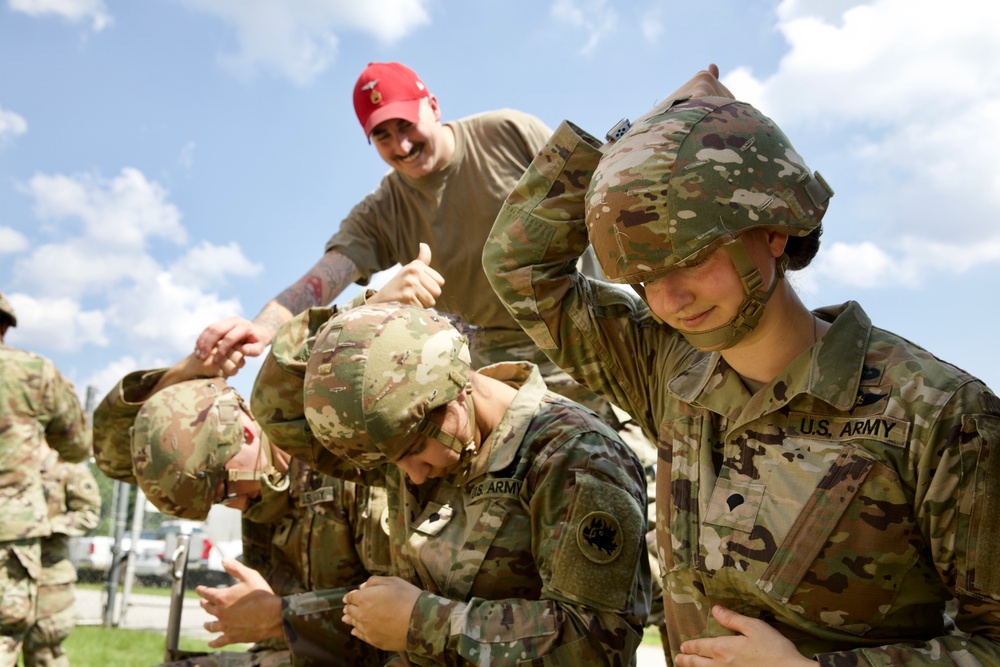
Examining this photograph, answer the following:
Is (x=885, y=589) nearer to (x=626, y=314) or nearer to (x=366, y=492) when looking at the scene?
(x=626, y=314)

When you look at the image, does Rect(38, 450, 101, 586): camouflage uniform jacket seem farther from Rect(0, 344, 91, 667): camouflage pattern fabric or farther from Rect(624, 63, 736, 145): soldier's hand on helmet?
Rect(624, 63, 736, 145): soldier's hand on helmet

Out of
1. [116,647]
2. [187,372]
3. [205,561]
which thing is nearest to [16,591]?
[187,372]

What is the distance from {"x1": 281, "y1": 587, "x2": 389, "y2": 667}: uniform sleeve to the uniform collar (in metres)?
2.01

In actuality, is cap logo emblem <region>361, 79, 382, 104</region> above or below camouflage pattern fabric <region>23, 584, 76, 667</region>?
above

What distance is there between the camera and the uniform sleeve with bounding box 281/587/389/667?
3.91 metres

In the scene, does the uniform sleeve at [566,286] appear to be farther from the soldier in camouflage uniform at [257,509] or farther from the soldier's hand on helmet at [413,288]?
the soldier in camouflage uniform at [257,509]

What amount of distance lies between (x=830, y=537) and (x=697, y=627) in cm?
44

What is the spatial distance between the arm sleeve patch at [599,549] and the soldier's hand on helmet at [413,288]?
930mm

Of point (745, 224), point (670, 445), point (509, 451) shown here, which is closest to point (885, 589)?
point (670, 445)

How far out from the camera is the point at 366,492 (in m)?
4.21

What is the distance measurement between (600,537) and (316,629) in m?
1.46

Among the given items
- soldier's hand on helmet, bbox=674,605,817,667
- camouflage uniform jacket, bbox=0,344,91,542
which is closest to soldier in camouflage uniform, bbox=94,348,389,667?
soldier's hand on helmet, bbox=674,605,817,667

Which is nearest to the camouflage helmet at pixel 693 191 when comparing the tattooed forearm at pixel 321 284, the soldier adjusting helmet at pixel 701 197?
the soldier adjusting helmet at pixel 701 197

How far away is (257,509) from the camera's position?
4598mm
